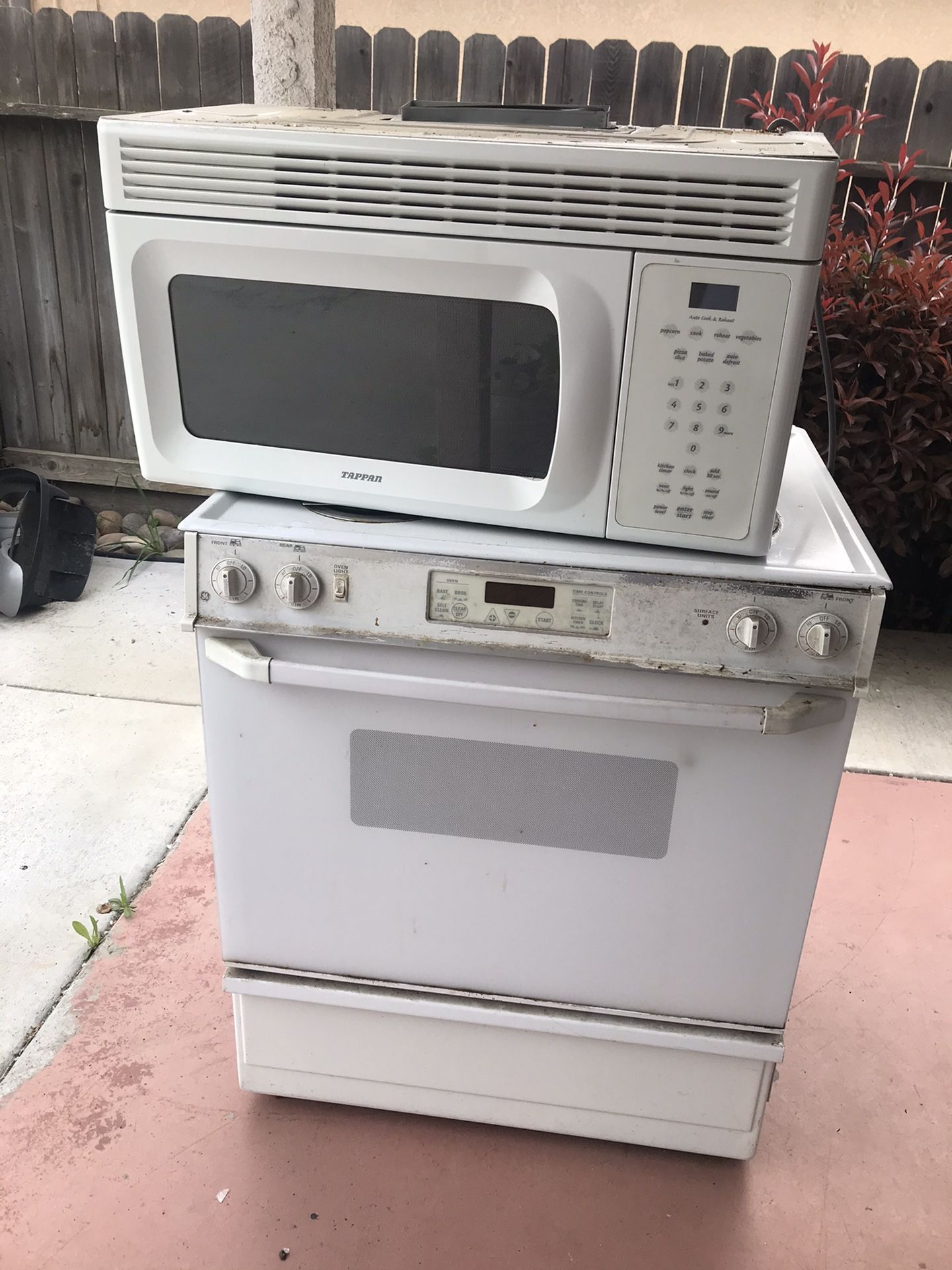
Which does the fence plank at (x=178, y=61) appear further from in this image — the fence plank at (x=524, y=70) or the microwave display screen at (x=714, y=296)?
the microwave display screen at (x=714, y=296)

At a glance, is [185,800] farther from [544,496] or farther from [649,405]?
[649,405]

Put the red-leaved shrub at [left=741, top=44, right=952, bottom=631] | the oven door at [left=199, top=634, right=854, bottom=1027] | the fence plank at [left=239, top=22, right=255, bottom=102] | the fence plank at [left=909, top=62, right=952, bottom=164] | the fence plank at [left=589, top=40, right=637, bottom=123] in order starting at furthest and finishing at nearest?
the fence plank at [left=239, top=22, right=255, bottom=102] < the fence plank at [left=589, top=40, right=637, bottom=123] < the fence plank at [left=909, top=62, right=952, bottom=164] < the red-leaved shrub at [left=741, top=44, right=952, bottom=631] < the oven door at [left=199, top=634, right=854, bottom=1027]

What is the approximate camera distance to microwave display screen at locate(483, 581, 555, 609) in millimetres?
1262

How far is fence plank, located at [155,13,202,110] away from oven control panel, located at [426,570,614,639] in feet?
9.95

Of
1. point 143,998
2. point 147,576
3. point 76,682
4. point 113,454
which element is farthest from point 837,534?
point 113,454

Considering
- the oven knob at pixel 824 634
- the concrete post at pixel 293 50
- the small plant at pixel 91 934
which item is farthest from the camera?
the concrete post at pixel 293 50

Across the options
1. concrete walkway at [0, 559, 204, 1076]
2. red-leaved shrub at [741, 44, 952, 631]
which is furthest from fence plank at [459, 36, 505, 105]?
concrete walkway at [0, 559, 204, 1076]

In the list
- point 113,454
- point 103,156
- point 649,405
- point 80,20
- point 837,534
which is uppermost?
point 80,20

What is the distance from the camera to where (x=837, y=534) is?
4.50ft

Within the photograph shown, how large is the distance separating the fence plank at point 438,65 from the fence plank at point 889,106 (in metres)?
1.40

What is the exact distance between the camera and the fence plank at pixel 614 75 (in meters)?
3.42

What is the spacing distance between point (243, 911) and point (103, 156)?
41.0 inches

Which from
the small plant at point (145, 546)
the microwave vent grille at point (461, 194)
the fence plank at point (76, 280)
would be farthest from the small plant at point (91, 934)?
the fence plank at point (76, 280)

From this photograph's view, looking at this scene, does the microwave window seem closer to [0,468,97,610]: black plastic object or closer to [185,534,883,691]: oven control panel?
[185,534,883,691]: oven control panel
